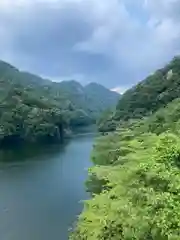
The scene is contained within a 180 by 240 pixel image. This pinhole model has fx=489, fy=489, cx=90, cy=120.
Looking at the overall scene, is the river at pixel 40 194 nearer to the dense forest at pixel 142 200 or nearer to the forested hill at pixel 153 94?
the forested hill at pixel 153 94

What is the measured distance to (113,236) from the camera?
13086 mm

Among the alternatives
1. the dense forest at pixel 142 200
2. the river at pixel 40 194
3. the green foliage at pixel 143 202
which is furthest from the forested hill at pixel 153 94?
the green foliage at pixel 143 202

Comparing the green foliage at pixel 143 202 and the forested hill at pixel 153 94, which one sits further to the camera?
→ the forested hill at pixel 153 94

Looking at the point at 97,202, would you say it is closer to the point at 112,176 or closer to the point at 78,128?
the point at 112,176

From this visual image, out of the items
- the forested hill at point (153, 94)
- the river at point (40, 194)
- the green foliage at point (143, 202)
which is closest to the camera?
the green foliage at point (143, 202)

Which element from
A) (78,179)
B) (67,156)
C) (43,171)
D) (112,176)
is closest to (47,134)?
(67,156)

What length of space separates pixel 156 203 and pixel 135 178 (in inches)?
107

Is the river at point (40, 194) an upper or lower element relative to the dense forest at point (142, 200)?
lower

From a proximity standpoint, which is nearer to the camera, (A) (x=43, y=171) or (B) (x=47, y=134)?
(A) (x=43, y=171)

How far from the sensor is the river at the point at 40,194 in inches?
1105

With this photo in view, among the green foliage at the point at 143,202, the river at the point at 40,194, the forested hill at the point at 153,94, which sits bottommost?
the river at the point at 40,194

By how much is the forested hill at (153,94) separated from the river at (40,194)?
810cm

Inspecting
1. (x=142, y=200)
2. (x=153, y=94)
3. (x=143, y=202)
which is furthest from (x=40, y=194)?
(x=143, y=202)

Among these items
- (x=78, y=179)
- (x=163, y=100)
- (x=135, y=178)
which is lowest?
(x=78, y=179)
